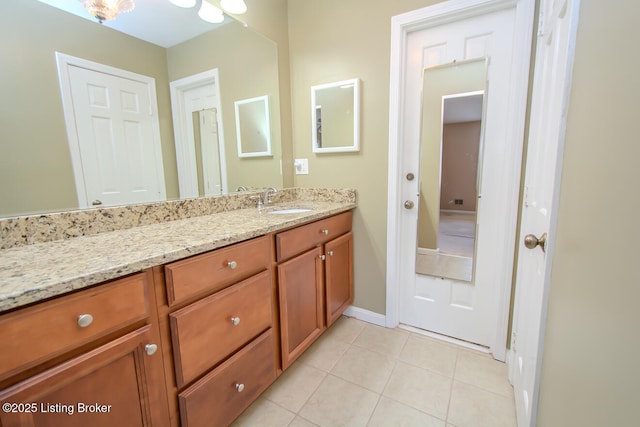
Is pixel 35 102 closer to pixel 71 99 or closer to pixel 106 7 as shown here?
pixel 71 99

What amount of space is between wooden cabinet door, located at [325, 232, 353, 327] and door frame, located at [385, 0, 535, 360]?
279 mm

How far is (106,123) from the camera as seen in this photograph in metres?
1.12

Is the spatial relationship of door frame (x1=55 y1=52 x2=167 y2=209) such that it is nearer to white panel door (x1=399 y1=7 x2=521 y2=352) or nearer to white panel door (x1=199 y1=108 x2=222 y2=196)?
white panel door (x1=199 y1=108 x2=222 y2=196)

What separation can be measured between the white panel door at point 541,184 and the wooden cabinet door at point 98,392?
1.16 meters

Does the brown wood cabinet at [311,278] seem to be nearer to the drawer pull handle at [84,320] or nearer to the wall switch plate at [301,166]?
the wall switch plate at [301,166]

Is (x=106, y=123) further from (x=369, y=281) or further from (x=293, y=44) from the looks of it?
(x=369, y=281)

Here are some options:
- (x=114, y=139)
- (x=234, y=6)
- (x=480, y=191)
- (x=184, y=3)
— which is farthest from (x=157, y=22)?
(x=480, y=191)

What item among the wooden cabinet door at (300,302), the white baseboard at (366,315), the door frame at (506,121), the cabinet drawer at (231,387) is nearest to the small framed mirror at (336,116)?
the door frame at (506,121)

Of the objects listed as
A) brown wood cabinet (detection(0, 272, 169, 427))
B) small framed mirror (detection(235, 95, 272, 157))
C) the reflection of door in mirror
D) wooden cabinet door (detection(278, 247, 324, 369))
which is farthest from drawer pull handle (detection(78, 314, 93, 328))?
small framed mirror (detection(235, 95, 272, 157))

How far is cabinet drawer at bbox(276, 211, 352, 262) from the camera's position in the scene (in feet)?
4.17

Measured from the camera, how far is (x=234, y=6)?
5.24ft

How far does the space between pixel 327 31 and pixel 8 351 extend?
2.16 meters

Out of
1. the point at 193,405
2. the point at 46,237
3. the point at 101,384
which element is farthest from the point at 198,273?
the point at 46,237

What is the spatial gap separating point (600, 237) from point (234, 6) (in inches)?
79.2
